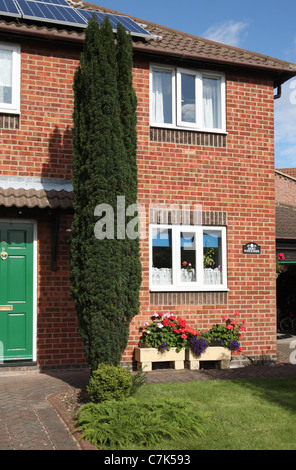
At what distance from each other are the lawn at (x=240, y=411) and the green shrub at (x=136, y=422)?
131mm

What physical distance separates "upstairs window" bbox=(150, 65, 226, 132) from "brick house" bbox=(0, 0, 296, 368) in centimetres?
2

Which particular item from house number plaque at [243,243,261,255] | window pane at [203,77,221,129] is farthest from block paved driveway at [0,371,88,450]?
window pane at [203,77,221,129]

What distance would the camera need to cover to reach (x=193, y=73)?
1083 centimetres

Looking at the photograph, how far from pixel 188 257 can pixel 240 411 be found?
14.0 feet

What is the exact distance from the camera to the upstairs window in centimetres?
1064

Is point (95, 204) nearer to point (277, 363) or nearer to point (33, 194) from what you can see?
point (33, 194)

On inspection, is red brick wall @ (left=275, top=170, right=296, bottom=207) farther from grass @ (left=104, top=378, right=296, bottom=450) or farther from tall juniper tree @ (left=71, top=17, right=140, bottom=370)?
tall juniper tree @ (left=71, top=17, right=140, bottom=370)

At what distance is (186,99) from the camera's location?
10.8 m

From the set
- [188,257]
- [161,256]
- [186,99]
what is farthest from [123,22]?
[188,257]

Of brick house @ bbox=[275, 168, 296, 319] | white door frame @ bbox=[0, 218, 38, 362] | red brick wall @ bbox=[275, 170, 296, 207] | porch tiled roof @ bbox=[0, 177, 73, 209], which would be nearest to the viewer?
porch tiled roof @ bbox=[0, 177, 73, 209]

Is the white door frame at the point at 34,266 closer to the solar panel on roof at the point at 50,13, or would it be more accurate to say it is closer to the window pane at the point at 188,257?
the window pane at the point at 188,257

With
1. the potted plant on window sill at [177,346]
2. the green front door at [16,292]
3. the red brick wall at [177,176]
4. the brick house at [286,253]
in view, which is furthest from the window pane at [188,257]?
the brick house at [286,253]

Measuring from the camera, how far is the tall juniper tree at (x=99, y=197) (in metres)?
7.26

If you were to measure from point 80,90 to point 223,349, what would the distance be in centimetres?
528
